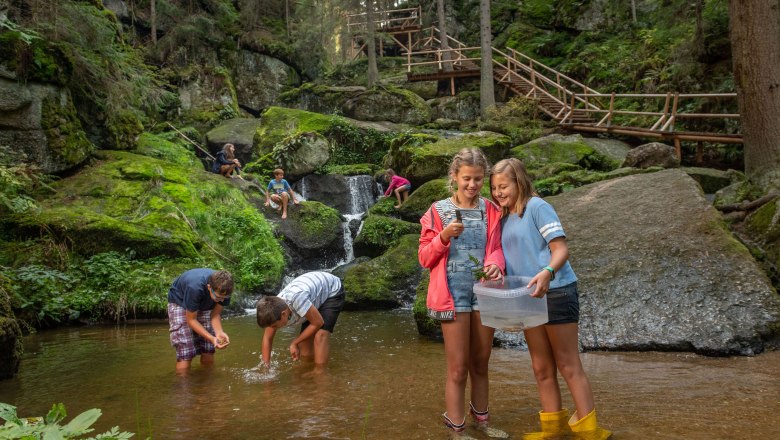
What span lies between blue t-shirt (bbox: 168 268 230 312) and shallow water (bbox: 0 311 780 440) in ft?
2.14

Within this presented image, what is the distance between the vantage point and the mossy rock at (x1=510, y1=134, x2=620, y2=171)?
1425 cm

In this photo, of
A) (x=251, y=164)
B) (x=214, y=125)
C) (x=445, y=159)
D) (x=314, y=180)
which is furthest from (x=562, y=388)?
(x=214, y=125)

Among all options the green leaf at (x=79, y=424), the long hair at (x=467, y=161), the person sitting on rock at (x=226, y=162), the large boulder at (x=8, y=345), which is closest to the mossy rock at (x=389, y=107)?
the person sitting on rock at (x=226, y=162)

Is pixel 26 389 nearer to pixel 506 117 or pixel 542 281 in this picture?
pixel 542 281

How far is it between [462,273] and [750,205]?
577 centimetres

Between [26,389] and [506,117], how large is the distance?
57.4 feet

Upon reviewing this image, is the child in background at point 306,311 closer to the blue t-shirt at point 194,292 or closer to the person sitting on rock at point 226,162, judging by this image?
the blue t-shirt at point 194,292

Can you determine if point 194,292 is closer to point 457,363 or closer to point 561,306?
point 457,363

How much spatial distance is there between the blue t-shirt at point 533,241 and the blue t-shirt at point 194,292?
3.14m

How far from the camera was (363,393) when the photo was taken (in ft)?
14.6

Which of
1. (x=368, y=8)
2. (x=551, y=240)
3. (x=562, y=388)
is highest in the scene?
(x=368, y=8)

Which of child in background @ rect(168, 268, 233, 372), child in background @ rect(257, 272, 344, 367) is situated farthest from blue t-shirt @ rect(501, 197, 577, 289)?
child in background @ rect(168, 268, 233, 372)

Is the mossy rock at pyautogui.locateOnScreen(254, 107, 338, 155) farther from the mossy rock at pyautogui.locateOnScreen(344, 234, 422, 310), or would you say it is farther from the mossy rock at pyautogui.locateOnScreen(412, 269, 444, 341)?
the mossy rock at pyautogui.locateOnScreen(412, 269, 444, 341)

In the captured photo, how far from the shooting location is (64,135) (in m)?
11.9
